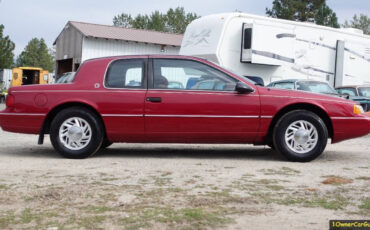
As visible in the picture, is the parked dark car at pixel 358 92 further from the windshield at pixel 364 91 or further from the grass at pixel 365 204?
the grass at pixel 365 204

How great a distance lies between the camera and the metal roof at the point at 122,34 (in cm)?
3159

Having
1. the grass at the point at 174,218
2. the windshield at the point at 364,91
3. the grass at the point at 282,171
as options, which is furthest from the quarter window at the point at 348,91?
the grass at the point at 174,218

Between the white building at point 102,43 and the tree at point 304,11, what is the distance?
808 inches

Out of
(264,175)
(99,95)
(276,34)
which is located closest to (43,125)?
(99,95)

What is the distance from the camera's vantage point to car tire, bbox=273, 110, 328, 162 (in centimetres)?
634

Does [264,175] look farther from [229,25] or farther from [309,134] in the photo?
[229,25]

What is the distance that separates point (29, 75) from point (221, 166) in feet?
104

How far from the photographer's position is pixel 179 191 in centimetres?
433

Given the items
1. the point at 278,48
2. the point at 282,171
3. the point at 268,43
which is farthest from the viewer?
the point at 278,48

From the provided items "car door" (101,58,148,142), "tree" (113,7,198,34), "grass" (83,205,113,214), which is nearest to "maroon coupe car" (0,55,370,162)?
"car door" (101,58,148,142)

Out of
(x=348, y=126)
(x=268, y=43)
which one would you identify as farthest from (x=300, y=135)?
(x=268, y=43)

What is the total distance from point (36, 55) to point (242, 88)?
7225 cm

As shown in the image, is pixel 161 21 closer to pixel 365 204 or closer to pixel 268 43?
pixel 268 43

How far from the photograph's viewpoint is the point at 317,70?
1544 cm
